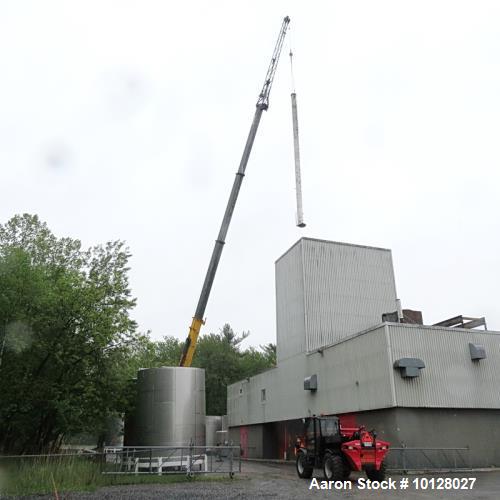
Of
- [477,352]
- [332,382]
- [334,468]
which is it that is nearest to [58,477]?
[334,468]

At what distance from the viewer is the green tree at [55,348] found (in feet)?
68.4

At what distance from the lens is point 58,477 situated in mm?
15852

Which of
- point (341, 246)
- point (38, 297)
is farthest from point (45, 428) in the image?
point (341, 246)

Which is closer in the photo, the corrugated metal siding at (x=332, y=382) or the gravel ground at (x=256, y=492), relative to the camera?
the gravel ground at (x=256, y=492)

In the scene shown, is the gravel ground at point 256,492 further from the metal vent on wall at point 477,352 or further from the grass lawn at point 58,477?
the metal vent on wall at point 477,352

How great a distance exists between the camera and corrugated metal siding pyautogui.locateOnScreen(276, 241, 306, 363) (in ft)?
113

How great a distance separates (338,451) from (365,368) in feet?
27.5

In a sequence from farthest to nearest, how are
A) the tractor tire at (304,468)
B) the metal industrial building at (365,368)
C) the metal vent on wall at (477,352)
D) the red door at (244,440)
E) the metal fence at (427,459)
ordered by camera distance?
the red door at (244,440)
the metal vent on wall at (477,352)
the metal industrial building at (365,368)
the metal fence at (427,459)
the tractor tire at (304,468)

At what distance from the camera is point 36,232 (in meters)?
27.4

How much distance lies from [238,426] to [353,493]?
105ft

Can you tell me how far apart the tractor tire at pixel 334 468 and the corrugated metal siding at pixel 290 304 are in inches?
599

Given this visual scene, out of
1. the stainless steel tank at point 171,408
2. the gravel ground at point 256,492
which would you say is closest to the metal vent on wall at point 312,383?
the stainless steel tank at point 171,408

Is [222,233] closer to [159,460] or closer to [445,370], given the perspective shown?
[159,460]

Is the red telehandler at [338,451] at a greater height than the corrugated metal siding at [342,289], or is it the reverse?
the corrugated metal siding at [342,289]
